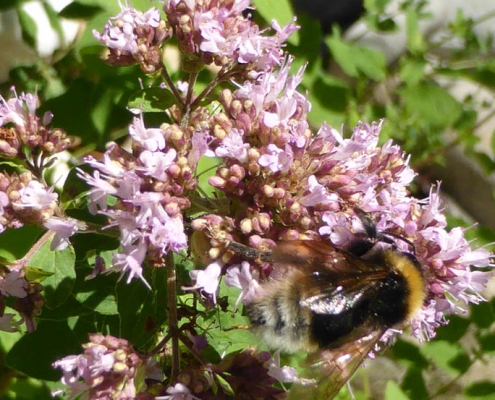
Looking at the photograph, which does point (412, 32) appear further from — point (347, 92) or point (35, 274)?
point (35, 274)

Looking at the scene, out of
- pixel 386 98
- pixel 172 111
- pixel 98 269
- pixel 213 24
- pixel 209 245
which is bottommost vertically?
pixel 386 98

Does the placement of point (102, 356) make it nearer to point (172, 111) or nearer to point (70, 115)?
point (172, 111)

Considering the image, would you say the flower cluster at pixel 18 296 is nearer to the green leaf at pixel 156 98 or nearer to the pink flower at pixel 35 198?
the pink flower at pixel 35 198

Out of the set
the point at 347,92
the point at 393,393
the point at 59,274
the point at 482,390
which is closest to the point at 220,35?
the point at 59,274

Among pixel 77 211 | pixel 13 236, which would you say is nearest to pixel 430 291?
pixel 77 211

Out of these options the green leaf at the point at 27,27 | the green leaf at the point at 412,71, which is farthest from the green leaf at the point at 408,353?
the green leaf at the point at 27,27
